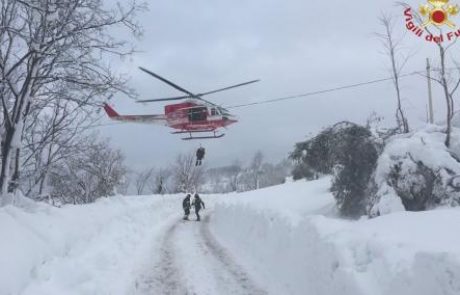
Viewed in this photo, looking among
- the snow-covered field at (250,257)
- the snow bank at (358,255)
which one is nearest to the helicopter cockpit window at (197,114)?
the snow-covered field at (250,257)

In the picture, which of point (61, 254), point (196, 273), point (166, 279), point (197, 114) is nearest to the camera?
point (61, 254)

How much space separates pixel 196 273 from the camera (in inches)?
448

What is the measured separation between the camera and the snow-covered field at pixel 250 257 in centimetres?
674

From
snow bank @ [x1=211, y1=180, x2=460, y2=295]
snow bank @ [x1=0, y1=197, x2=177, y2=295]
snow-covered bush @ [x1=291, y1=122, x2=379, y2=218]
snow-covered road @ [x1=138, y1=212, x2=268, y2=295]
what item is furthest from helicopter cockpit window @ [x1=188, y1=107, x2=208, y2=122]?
snow bank @ [x1=211, y1=180, x2=460, y2=295]

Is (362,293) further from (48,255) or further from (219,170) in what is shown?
(219,170)

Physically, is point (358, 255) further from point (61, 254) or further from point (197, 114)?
point (197, 114)

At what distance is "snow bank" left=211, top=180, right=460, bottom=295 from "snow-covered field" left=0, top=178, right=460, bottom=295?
2 cm

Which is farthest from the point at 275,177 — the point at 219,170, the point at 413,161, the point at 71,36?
the point at 71,36

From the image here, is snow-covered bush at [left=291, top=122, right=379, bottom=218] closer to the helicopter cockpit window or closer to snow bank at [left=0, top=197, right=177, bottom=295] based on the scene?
the helicopter cockpit window

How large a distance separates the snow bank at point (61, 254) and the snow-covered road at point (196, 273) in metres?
0.57

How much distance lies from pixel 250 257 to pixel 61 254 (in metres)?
5.33

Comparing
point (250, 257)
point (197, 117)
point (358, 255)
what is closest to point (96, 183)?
point (197, 117)

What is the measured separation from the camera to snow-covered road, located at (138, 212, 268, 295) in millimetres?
Result: 9789

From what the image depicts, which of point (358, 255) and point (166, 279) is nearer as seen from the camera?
point (358, 255)
